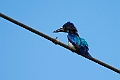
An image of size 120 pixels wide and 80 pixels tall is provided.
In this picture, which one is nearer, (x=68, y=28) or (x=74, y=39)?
(x=74, y=39)

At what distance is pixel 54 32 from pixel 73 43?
572mm

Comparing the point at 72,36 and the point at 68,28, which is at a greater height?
the point at 68,28

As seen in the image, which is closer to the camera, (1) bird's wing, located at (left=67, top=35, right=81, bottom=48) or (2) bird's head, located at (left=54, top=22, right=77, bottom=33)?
(1) bird's wing, located at (left=67, top=35, right=81, bottom=48)

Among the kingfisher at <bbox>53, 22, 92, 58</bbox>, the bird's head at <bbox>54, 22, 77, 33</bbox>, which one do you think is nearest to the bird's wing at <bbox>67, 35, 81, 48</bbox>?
the kingfisher at <bbox>53, 22, 92, 58</bbox>

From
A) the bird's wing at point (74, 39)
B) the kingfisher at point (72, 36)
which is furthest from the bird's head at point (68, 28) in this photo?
the bird's wing at point (74, 39)

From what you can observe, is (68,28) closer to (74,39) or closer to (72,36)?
(72,36)

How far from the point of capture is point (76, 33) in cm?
752

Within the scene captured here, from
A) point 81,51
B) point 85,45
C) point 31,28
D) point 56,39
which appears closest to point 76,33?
point 85,45

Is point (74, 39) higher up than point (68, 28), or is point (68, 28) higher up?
point (68, 28)

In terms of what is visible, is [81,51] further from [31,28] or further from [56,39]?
[31,28]

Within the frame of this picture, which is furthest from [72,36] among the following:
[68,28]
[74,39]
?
[68,28]

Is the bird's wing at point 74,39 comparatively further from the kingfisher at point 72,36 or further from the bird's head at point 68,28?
the bird's head at point 68,28

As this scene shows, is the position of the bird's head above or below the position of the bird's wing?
above

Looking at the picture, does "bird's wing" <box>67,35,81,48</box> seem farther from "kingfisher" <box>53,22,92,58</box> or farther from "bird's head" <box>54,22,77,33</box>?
"bird's head" <box>54,22,77,33</box>
